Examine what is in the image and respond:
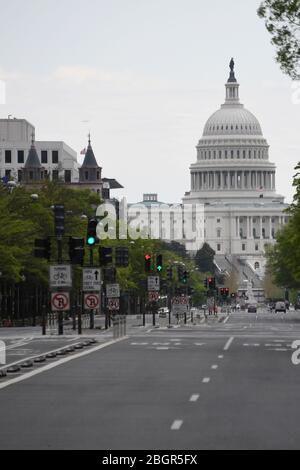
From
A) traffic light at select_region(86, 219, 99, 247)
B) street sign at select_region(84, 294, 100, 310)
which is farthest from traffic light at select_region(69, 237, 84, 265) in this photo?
traffic light at select_region(86, 219, 99, 247)

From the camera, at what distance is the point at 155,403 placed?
3139 cm

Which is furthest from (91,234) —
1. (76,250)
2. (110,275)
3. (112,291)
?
(110,275)

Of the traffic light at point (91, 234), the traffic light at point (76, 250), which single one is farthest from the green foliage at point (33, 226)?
the traffic light at point (91, 234)

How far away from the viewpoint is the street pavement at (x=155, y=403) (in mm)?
24652

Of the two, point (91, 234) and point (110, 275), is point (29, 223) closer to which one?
point (110, 275)

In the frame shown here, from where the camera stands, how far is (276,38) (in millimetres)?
54719

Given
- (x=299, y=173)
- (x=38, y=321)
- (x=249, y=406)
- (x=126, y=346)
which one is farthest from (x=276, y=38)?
(x=38, y=321)

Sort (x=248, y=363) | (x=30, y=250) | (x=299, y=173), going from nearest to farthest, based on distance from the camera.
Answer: (x=248, y=363), (x=299, y=173), (x=30, y=250)

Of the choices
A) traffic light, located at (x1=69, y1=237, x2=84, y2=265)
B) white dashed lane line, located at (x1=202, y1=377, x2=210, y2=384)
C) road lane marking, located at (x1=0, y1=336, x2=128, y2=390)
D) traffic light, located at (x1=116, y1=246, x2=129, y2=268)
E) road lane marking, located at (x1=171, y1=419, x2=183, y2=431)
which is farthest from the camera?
traffic light, located at (x1=116, y1=246, x2=129, y2=268)

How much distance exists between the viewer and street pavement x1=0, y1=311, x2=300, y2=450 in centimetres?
2465

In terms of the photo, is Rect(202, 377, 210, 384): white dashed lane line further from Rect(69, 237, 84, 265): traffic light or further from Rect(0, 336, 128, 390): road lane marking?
Rect(69, 237, 84, 265): traffic light

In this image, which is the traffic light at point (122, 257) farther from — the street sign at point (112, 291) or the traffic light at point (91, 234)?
the traffic light at point (91, 234)
